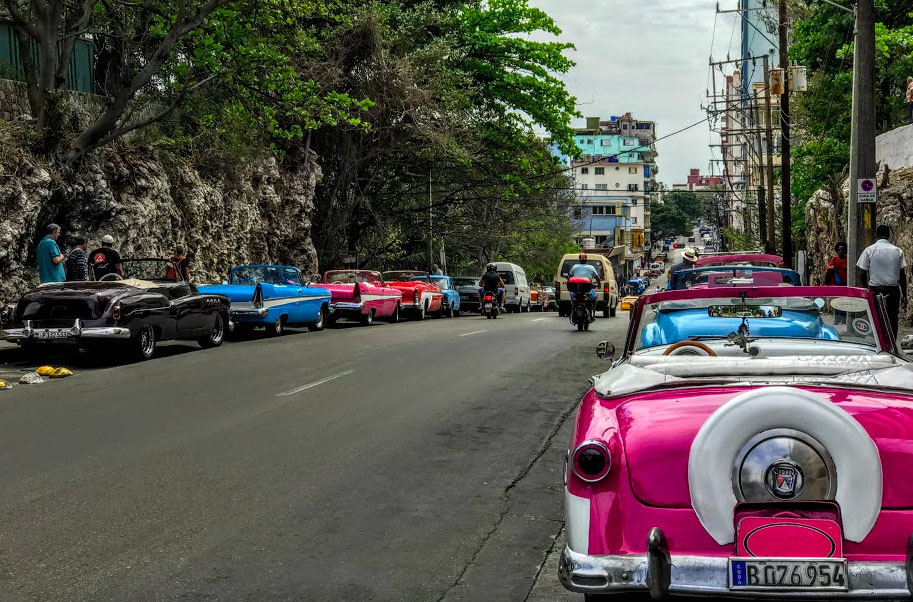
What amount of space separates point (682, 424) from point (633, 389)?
48 cm

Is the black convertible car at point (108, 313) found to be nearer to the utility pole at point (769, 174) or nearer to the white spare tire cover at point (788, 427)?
the white spare tire cover at point (788, 427)

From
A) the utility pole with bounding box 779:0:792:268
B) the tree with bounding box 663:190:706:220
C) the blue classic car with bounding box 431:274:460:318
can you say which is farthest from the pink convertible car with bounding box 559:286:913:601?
the tree with bounding box 663:190:706:220

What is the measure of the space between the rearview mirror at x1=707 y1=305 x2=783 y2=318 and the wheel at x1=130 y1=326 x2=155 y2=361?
1142cm

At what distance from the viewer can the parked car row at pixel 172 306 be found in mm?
15031

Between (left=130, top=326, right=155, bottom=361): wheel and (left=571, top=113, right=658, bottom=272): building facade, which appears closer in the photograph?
(left=130, top=326, right=155, bottom=361): wheel

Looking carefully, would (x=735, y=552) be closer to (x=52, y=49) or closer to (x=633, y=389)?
(x=633, y=389)

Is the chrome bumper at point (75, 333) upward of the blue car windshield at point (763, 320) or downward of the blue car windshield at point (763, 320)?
downward

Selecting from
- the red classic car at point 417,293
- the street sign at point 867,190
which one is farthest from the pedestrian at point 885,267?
the red classic car at point 417,293

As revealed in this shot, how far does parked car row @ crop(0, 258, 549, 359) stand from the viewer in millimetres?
15031

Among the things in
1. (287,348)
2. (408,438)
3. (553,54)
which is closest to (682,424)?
(408,438)

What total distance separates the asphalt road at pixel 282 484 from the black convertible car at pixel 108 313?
3.48 feet

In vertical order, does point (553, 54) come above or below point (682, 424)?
above

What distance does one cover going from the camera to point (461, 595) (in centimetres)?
502

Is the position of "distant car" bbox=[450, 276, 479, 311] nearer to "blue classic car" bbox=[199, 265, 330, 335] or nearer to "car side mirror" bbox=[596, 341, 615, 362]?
"blue classic car" bbox=[199, 265, 330, 335]
